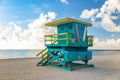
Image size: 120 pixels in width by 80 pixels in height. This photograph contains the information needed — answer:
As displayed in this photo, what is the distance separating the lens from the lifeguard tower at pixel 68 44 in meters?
11.0

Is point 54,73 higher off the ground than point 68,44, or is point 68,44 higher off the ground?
point 68,44

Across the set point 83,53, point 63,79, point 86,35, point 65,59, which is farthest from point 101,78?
point 86,35

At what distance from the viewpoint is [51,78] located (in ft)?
25.6

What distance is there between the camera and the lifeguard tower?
11.0 metres

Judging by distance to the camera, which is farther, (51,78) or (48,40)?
(48,40)

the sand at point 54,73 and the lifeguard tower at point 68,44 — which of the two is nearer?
the sand at point 54,73

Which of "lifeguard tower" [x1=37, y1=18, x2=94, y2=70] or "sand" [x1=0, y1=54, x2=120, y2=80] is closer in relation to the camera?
"sand" [x1=0, y1=54, x2=120, y2=80]

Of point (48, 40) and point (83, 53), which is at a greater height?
point (48, 40)

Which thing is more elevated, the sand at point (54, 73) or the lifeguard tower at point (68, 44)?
the lifeguard tower at point (68, 44)

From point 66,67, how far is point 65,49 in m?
1.17

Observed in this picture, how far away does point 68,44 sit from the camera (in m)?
10.9

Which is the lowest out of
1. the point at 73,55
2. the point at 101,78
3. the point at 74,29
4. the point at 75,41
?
the point at 101,78

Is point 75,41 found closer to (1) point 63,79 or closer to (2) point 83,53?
(2) point 83,53

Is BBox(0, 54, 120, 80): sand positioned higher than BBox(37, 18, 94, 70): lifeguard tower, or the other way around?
BBox(37, 18, 94, 70): lifeguard tower
